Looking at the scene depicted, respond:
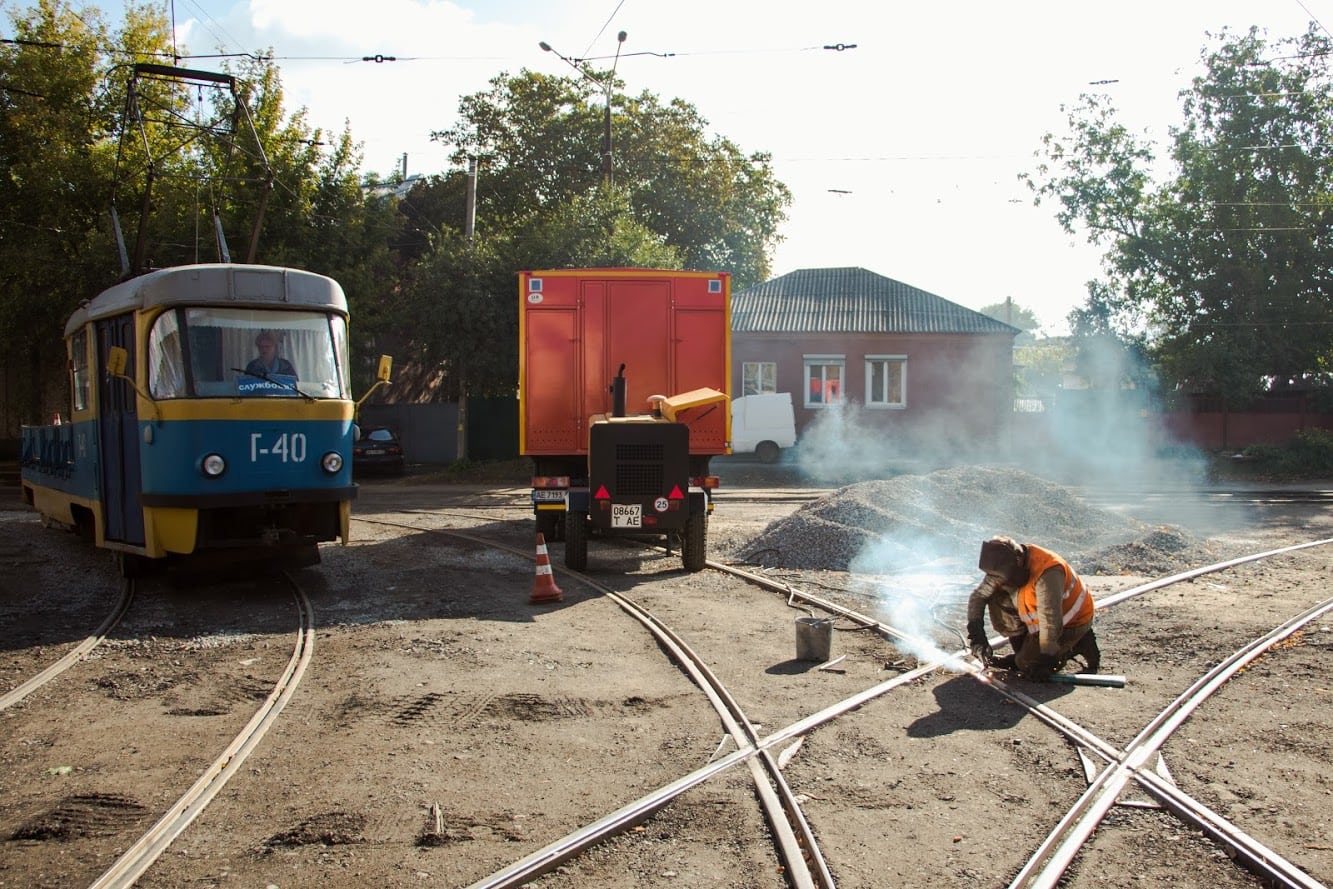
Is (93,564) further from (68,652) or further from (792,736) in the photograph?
(792,736)

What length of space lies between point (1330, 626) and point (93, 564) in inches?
508

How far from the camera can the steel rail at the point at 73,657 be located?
679 centimetres

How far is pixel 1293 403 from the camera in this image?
33062 mm

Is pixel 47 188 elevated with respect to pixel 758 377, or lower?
elevated

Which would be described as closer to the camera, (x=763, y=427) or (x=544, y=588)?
(x=544, y=588)

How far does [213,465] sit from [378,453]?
20.9 meters

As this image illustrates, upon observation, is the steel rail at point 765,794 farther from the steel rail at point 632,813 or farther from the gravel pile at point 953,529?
the gravel pile at point 953,529

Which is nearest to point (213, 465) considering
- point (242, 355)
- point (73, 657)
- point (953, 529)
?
point (242, 355)

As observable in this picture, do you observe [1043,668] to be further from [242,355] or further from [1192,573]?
[242,355]

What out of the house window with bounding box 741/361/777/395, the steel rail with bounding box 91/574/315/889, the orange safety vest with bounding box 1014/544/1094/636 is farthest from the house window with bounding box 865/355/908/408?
the steel rail with bounding box 91/574/315/889

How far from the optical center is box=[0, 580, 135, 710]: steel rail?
22.3 ft

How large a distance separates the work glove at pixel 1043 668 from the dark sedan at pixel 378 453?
25406 mm

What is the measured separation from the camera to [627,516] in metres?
11.6

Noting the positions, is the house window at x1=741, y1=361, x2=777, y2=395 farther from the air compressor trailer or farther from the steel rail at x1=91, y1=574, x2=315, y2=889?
the steel rail at x1=91, y1=574, x2=315, y2=889
